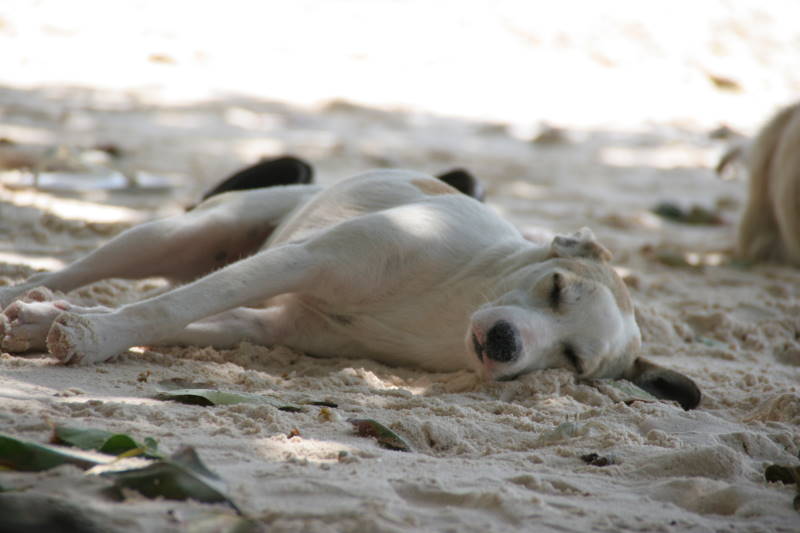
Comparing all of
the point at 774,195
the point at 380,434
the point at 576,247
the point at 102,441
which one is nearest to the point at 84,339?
the point at 102,441

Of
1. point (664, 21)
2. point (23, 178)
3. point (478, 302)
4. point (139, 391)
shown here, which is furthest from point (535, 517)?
point (664, 21)

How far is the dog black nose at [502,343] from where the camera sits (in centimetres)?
344

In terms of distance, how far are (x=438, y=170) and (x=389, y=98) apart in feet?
9.50

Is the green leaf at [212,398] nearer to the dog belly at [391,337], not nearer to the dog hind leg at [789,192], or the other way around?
the dog belly at [391,337]

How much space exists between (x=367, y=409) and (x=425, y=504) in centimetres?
86

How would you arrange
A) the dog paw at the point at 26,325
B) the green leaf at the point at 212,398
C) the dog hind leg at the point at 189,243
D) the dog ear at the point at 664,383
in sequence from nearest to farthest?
the green leaf at the point at 212,398, the dog paw at the point at 26,325, the dog ear at the point at 664,383, the dog hind leg at the point at 189,243

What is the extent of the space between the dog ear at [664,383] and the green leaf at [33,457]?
2.21 m

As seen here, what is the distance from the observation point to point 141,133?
26.3 feet

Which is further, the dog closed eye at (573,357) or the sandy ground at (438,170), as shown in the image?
the dog closed eye at (573,357)

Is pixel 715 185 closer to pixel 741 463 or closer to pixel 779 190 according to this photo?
pixel 779 190

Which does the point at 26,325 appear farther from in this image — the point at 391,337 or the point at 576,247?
the point at 576,247

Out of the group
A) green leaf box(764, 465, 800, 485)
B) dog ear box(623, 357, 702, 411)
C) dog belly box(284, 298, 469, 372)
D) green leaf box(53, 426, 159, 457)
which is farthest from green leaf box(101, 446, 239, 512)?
dog ear box(623, 357, 702, 411)

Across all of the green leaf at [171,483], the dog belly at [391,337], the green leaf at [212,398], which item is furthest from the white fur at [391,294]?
the green leaf at [171,483]

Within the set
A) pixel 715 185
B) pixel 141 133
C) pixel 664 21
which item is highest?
pixel 664 21
